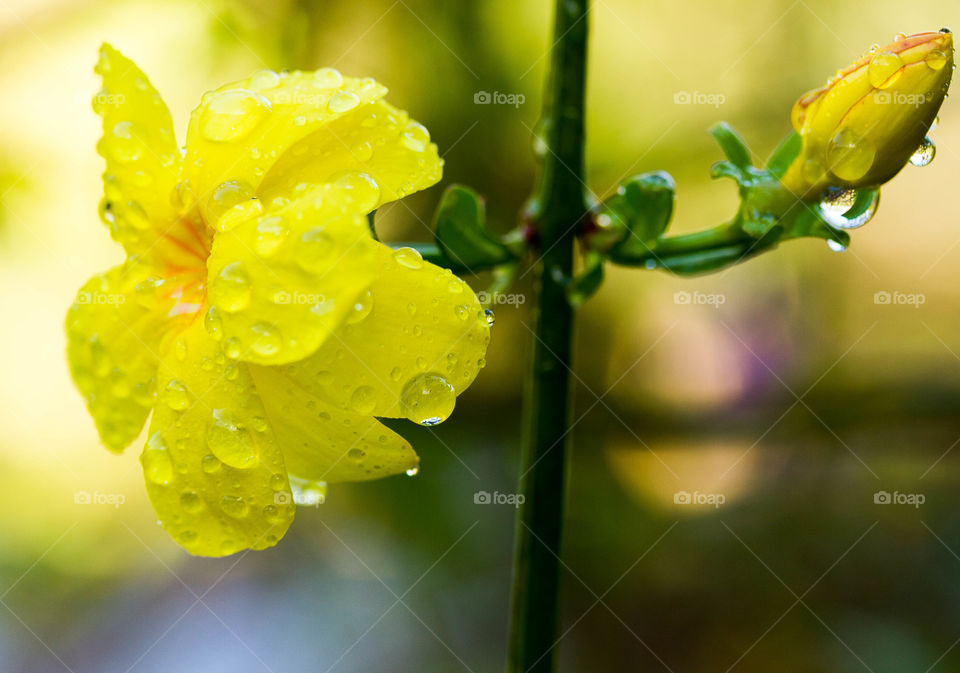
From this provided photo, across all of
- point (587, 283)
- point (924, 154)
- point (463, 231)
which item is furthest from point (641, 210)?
point (924, 154)

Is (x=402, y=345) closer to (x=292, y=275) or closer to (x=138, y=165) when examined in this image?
(x=292, y=275)

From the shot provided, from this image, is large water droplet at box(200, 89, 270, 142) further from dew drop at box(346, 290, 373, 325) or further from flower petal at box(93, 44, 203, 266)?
dew drop at box(346, 290, 373, 325)

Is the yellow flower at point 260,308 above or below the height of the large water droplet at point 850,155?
below

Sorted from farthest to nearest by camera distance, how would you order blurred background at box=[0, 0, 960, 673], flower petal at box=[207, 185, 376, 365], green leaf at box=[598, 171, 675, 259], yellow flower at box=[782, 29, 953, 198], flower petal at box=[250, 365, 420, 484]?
blurred background at box=[0, 0, 960, 673] → green leaf at box=[598, 171, 675, 259] → yellow flower at box=[782, 29, 953, 198] → flower petal at box=[250, 365, 420, 484] → flower petal at box=[207, 185, 376, 365]

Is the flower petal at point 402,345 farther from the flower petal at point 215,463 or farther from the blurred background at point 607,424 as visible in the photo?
the blurred background at point 607,424

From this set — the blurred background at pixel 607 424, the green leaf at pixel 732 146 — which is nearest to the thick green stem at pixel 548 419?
the green leaf at pixel 732 146

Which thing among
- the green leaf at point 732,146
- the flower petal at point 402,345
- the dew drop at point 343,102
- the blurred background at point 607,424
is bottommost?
the blurred background at point 607,424

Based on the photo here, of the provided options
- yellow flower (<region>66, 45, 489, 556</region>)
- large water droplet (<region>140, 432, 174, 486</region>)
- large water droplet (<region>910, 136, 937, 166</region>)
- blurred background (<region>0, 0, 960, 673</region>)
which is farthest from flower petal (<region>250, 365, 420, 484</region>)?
blurred background (<region>0, 0, 960, 673</region>)
